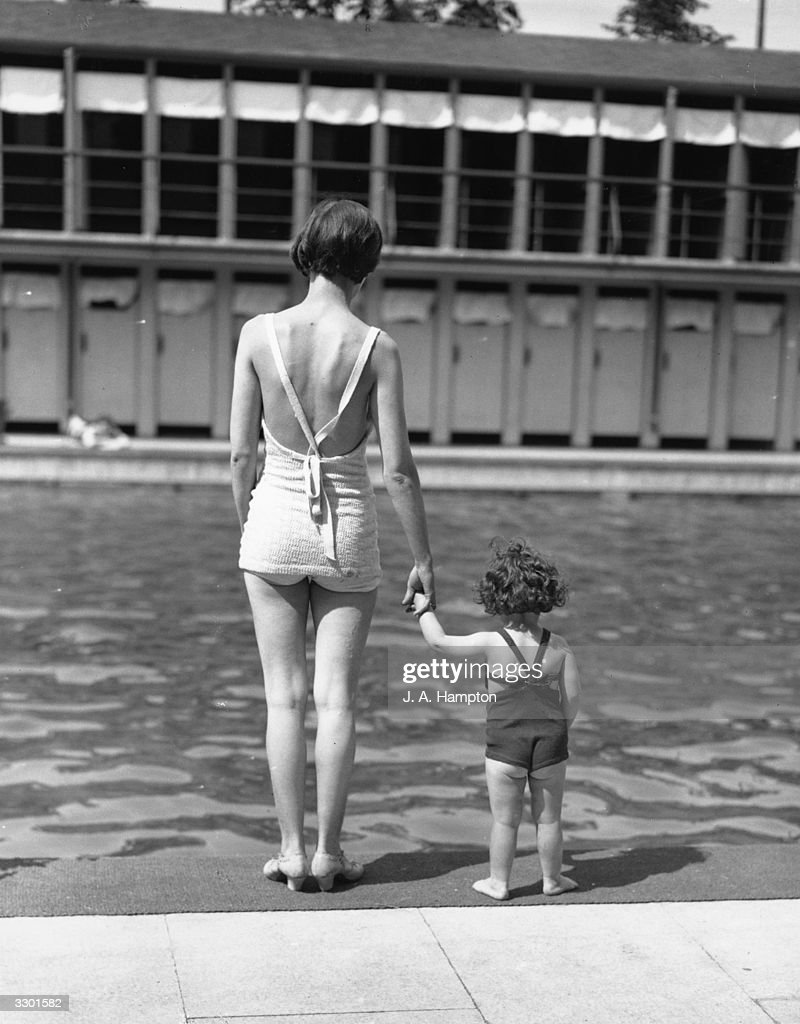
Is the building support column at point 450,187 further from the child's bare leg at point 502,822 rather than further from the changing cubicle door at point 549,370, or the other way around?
the child's bare leg at point 502,822

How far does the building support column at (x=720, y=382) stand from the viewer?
85.0ft

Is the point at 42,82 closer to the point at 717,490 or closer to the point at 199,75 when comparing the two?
the point at 199,75

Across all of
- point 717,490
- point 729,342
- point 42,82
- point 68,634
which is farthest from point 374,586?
point 729,342

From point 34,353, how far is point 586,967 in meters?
22.3

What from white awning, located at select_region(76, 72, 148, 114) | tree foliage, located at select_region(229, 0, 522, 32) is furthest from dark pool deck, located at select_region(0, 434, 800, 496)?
tree foliage, located at select_region(229, 0, 522, 32)

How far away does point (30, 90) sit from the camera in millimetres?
22906

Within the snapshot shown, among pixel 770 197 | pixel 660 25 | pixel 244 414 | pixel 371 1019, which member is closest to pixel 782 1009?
pixel 371 1019

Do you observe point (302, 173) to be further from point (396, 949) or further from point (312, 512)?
point (396, 949)

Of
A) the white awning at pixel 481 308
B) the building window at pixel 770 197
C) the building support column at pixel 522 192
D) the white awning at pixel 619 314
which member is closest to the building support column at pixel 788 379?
the building window at pixel 770 197

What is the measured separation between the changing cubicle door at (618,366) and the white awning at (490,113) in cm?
348

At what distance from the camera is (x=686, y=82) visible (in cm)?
2391

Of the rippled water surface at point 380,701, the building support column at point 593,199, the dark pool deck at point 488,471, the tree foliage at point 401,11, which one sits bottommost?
the rippled water surface at point 380,701

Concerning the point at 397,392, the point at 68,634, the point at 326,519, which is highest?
the point at 397,392

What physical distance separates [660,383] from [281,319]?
22942mm
